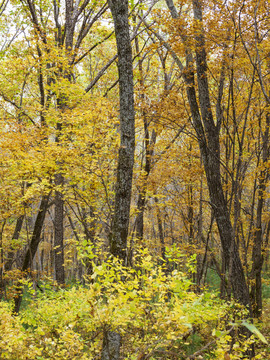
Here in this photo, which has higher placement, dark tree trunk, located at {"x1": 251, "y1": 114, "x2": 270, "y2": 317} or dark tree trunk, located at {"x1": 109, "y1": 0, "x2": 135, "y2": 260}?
dark tree trunk, located at {"x1": 109, "y1": 0, "x2": 135, "y2": 260}

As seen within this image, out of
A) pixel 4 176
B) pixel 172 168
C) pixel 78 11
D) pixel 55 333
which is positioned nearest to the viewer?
pixel 55 333

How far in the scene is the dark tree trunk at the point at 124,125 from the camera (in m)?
3.99

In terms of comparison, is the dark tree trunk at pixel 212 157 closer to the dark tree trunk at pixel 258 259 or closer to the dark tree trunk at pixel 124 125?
the dark tree trunk at pixel 124 125

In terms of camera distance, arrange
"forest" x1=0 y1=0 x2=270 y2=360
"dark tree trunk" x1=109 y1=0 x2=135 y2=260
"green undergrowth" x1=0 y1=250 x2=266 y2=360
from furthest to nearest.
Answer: "dark tree trunk" x1=109 y1=0 x2=135 y2=260 → "forest" x1=0 y1=0 x2=270 y2=360 → "green undergrowth" x1=0 y1=250 x2=266 y2=360

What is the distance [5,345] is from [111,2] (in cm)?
486

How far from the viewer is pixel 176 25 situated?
5371mm

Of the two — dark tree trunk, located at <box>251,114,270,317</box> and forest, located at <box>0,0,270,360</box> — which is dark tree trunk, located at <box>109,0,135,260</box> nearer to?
forest, located at <box>0,0,270,360</box>

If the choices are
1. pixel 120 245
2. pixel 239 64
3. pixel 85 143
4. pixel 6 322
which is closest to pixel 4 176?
pixel 85 143

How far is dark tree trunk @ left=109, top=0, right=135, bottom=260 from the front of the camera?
157 inches

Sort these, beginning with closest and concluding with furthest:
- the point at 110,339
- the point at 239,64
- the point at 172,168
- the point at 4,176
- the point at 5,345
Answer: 1. the point at 5,345
2. the point at 110,339
3. the point at 239,64
4. the point at 4,176
5. the point at 172,168

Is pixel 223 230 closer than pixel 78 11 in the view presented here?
Yes

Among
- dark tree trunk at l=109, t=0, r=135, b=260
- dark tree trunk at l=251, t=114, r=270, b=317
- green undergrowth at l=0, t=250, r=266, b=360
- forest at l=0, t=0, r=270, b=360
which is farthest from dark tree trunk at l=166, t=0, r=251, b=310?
green undergrowth at l=0, t=250, r=266, b=360

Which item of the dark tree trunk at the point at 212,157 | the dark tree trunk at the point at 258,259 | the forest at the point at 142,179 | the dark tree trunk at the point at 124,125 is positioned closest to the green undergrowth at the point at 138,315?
the forest at the point at 142,179

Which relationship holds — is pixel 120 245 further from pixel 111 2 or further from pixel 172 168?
pixel 172 168
